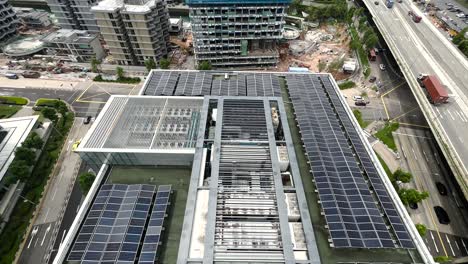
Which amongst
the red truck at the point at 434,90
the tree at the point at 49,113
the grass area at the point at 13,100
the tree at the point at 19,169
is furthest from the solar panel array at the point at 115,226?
the red truck at the point at 434,90

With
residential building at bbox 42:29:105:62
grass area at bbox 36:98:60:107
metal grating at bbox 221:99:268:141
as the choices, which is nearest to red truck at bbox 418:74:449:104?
metal grating at bbox 221:99:268:141

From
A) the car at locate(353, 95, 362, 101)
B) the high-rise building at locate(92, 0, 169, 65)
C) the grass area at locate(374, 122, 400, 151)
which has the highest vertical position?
the high-rise building at locate(92, 0, 169, 65)

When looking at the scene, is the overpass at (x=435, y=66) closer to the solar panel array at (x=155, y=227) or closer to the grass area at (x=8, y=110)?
the solar panel array at (x=155, y=227)

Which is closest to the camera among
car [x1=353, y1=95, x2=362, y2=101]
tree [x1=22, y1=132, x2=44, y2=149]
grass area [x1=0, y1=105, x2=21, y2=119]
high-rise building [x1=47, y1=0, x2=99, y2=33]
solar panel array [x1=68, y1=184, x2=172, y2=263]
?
solar panel array [x1=68, y1=184, x2=172, y2=263]

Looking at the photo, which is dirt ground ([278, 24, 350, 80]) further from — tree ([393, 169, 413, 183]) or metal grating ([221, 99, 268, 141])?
metal grating ([221, 99, 268, 141])

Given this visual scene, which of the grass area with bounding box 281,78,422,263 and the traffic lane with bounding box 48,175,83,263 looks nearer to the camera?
the grass area with bounding box 281,78,422,263
